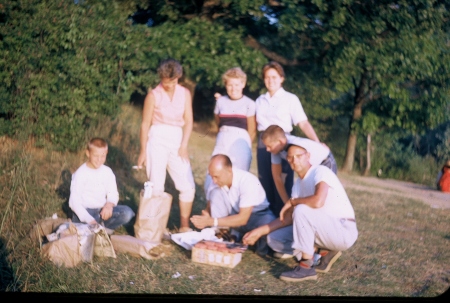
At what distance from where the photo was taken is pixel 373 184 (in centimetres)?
540

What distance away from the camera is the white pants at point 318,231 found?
3.36 meters

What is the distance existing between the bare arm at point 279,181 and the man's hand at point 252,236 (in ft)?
1.41

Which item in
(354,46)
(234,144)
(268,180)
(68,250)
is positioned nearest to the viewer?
(68,250)

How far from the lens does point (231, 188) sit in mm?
3771

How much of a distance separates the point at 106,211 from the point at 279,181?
123 cm

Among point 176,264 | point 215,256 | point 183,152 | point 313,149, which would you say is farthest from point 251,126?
point 176,264

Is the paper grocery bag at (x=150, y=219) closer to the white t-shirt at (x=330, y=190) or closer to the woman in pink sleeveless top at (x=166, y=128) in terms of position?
the woman in pink sleeveless top at (x=166, y=128)

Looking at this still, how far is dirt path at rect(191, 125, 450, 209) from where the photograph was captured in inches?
171

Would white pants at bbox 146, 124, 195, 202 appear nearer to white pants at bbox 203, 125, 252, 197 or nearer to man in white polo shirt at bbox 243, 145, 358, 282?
white pants at bbox 203, 125, 252, 197

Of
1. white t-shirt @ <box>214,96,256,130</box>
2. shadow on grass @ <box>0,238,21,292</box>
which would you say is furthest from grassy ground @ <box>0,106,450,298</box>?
white t-shirt @ <box>214,96,256,130</box>

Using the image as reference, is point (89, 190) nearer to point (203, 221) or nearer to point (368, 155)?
point (203, 221)

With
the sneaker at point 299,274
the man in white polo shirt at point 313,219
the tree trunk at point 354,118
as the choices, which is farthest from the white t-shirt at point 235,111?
the tree trunk at point 354,118

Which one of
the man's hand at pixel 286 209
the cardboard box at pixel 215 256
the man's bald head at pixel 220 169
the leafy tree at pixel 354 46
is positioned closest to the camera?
the cardboard box at pixel 215 256

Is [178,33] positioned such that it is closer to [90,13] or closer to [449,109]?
[90,13]
